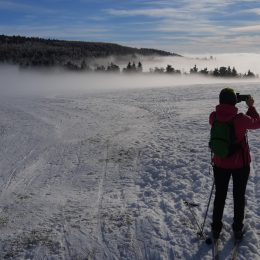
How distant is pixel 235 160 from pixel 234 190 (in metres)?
0.63

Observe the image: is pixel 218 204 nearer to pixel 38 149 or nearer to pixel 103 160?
pixel 103 160

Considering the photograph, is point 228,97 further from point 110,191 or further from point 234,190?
point 110,191

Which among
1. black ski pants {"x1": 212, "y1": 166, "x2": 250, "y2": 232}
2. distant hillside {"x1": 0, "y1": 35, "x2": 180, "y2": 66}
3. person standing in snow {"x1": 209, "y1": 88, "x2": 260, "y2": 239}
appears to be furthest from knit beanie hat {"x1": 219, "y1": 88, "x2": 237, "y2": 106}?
distant hillside {"x1": 0, "y1": 35, "x2": 180, "y2": 66}

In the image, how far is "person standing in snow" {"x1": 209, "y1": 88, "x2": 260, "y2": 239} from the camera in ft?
23.3

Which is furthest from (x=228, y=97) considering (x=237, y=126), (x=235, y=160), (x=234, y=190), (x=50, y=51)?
(x=50, y=51)

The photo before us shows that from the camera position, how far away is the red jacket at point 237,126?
704 cm

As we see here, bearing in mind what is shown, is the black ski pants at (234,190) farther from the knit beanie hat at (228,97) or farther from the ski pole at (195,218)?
the knit beanie hat at (228,97)

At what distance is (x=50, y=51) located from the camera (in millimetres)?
131250

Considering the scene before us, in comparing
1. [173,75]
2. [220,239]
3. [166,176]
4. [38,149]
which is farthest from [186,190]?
[173,75]

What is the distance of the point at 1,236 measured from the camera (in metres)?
8.38

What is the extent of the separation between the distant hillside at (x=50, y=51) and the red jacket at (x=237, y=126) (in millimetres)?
111113

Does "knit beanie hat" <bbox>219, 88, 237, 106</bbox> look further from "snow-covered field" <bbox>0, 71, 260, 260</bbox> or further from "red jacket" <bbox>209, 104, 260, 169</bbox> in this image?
"snow-covered field" <bbox>0, 71, 260, 260</bbox>

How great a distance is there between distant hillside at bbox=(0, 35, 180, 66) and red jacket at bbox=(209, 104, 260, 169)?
111113mm

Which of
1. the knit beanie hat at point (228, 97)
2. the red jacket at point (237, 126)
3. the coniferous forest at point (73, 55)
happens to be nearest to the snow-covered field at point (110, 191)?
the red jacket at point (237, 126)
